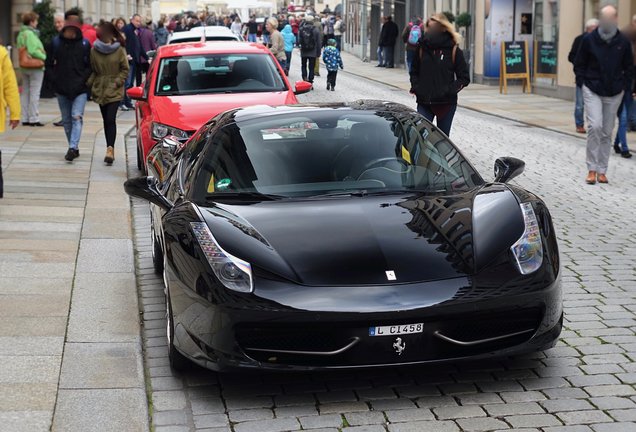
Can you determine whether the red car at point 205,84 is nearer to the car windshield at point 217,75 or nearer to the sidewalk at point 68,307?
the car windshield at point 217,75

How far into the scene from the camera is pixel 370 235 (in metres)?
5.61

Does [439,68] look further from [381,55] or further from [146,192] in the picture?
[381,55]

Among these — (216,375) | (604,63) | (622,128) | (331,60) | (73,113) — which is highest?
(604,63)

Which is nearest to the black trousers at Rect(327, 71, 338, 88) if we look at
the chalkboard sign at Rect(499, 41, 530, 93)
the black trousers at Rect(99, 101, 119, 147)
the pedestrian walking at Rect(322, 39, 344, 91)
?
the pedestrian walking at Rect(322, 39, 344, 91)

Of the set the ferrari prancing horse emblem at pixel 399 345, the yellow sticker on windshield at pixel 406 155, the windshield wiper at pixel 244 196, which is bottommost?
the ferrari prancing horse emblem at pixel 399 345

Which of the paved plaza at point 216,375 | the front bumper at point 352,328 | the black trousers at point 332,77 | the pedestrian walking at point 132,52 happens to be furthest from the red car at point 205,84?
the black trousers at point 332,77

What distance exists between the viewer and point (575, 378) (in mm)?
5637

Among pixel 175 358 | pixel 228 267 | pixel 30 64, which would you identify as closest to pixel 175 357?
pixel 175 358

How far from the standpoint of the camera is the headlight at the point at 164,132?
1205 centimetres

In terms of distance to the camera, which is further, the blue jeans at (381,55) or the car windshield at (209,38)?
the blue jeans at (381,55)

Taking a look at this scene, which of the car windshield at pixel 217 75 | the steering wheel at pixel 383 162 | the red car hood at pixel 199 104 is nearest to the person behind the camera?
the steering wheel at pixel 383 162

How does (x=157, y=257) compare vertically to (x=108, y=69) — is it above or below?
Result: below

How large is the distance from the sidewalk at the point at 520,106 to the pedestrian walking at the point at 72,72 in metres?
8.30

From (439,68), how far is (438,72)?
0.04m
